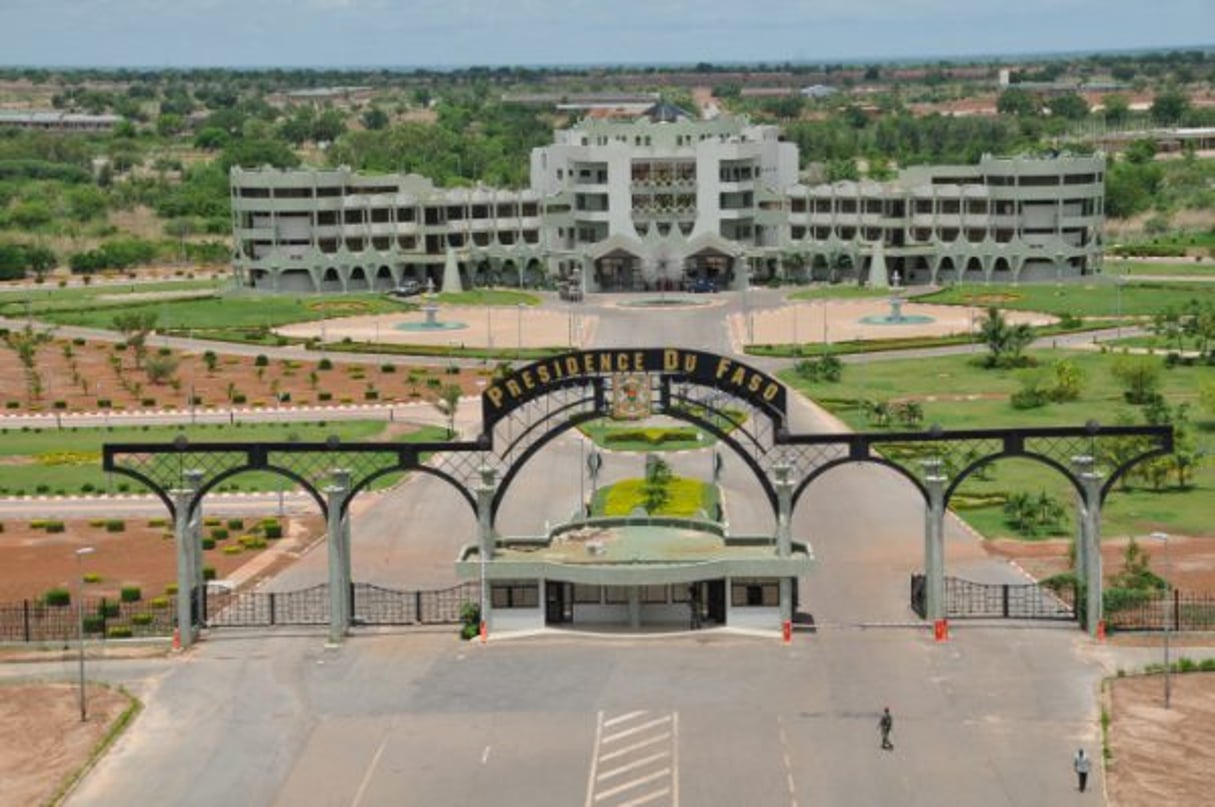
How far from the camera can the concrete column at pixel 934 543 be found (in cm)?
7625

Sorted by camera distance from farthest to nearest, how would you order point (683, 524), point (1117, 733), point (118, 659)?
1. point (683, 524)
2. point (118, 659)
3. point (1117, 733)

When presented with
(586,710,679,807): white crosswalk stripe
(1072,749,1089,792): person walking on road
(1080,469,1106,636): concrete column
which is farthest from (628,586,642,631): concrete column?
(1072,749,1089,792): person walking on road

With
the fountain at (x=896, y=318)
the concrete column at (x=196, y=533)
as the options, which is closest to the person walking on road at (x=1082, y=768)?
the concrete column at (x=196, y=533)

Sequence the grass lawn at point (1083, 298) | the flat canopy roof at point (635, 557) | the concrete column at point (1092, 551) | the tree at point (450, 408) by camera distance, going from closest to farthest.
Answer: the concrete column at point (1092, 551)
the flat canopy roof at point (635, 557)
the tree at point (450, 408)
the grass lawn at point (1083, 298)

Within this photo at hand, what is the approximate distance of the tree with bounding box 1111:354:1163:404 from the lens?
13200 cm

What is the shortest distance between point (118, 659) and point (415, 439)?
51.2 metres

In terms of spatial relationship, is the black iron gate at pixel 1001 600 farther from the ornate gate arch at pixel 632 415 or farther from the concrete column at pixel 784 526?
the concrete column at pixel 784 526

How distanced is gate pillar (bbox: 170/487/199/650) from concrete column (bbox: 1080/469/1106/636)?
32.2 metres

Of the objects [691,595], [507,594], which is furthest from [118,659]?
[691,595]

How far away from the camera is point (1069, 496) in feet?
342

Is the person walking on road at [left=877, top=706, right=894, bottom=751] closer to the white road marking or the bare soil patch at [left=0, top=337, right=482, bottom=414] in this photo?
the white road marking

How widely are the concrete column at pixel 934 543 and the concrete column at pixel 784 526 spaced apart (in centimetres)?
501

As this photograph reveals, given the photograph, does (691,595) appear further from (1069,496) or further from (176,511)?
(1069,496)

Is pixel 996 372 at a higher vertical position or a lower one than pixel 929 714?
higher
